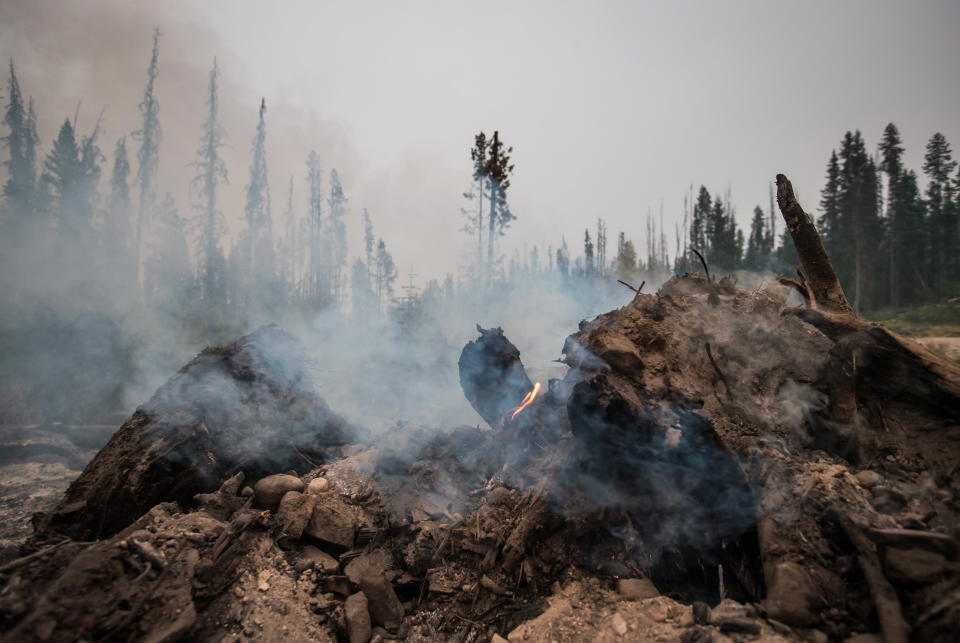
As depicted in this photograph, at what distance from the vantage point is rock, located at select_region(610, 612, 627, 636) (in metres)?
3.45

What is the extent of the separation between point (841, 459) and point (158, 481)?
7.95 meters

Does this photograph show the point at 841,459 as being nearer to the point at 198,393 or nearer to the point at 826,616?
the point at 826,616

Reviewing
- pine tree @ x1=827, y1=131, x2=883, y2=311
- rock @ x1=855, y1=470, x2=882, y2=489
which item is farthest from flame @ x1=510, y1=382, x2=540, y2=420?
pine tree @ x1=827, y1=131, x2=883, y2=311

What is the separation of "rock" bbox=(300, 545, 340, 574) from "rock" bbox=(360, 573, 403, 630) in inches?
16.6

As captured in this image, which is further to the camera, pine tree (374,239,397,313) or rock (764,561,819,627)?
pine tree (374,239,397,313)

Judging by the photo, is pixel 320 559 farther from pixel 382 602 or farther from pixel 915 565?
pixel 915 565

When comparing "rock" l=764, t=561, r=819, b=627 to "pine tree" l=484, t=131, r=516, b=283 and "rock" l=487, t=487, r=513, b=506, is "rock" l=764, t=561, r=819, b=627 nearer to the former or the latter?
"rock" l=487, t=487, r=513, b=506

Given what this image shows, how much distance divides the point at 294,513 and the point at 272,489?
55cm

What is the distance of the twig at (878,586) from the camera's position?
2586 millimetres

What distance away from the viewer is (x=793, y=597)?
2941 mm

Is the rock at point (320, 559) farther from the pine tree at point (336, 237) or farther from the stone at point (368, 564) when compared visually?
the pine tree at point (336, 237)

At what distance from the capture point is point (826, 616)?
9.43 feet

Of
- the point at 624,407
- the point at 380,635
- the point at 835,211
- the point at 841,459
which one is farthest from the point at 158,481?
the point at 835,211

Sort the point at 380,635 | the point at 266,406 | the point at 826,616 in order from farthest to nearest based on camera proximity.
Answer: the point at 266,406
the point at 380,635
the point at 826,616
